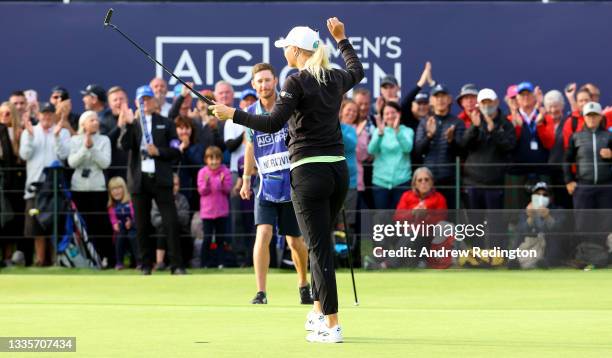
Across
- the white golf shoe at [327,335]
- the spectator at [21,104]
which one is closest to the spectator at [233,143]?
the spectator at [21,104]

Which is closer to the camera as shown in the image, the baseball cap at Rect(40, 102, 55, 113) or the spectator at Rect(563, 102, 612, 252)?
the spectator at Rect(563, 102, 612, 252)

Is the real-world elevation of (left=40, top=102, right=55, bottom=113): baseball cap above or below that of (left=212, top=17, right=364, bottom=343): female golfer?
above

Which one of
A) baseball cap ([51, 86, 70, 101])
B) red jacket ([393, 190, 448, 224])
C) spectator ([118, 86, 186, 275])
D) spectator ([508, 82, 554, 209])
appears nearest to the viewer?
red jacket ([393, 190, 448, 224])

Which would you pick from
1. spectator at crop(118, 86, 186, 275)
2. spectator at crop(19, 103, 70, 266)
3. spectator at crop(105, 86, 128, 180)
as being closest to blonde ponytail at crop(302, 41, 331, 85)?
spectator at crop(118, 86, 186, 275)

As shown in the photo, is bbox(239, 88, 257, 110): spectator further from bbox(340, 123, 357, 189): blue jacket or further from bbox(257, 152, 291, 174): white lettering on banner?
bbox(257, 152, 291, 174): white lettering on banner

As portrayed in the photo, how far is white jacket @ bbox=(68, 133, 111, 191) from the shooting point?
1575 cm

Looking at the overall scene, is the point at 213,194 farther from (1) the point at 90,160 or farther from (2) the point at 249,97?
(1) the point at 90,160

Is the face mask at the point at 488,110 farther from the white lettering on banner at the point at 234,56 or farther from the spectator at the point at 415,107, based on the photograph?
the white lettering on banner at the point at 234,56

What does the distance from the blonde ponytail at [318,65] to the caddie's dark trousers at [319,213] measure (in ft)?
1.79

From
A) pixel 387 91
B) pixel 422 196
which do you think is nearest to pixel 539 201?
pixel 422 196

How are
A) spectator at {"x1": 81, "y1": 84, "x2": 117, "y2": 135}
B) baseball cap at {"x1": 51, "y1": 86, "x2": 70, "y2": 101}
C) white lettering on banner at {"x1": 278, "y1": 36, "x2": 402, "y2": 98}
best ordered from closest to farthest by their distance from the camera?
spectator at {"x1": 81, "y1": 84, "x2": 117, "y2": 135} → baseball cap at {"x1": 51, "y1": 86, "x2": 70, "y2": 101} → white lettering on banner at {"x1": 278, "y1": 36, "x2": 402, "y2": 98}

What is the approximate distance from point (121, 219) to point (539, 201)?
198 inches

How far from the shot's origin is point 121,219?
15883 mm

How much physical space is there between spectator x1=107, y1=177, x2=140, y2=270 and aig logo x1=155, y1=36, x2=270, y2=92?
218cm
